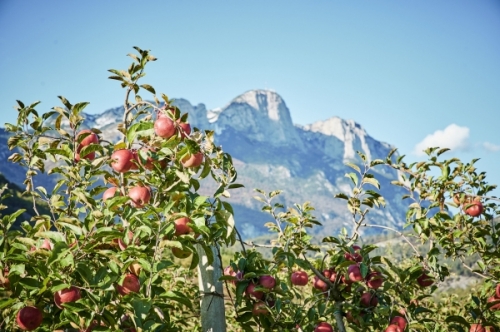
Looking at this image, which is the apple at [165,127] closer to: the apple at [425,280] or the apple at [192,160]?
the apple at [192,160]

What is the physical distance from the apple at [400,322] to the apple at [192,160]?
1443 mm

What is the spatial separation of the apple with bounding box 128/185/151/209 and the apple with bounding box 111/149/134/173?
0.38 ft

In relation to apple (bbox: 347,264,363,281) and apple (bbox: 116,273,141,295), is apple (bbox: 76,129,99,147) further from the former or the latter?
apple (bbox: 347,264,363,281)

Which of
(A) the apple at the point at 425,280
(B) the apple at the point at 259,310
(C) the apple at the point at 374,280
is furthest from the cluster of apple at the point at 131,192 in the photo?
(A) the apple at the point at 425,280

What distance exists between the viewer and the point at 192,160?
1.85 meters

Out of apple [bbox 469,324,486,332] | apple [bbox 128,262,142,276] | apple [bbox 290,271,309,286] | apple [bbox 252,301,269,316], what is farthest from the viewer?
apple [bbox 290,271,309,286]

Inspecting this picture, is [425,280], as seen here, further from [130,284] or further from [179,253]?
[130,284]

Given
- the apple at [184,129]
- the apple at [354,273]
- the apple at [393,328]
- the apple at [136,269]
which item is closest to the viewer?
the apple at [136,269]

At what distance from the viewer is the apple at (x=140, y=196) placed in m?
1.93

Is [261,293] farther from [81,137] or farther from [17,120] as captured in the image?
[17,120]

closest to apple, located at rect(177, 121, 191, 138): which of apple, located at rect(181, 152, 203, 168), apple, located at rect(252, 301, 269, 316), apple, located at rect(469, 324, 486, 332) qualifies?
apple, located at rect(181, 152, 203, 168)

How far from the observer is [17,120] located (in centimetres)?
224

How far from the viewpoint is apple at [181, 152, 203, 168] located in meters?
1.84

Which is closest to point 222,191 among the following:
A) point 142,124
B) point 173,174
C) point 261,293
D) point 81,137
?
point 173,174
